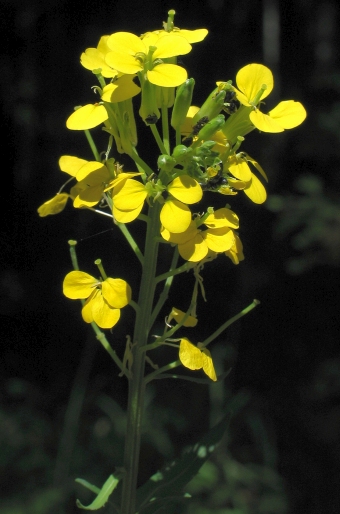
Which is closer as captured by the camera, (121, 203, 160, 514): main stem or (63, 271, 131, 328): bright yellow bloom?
(63, 271, 131, 328): bright yellow bloom

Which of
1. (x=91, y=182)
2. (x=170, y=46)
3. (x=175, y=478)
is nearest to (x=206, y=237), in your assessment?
(x=91, y=182)

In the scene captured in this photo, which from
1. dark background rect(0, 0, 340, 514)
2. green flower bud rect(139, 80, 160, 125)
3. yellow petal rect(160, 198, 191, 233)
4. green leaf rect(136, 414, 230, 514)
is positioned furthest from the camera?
dark background rect(0, 0, 340, 514)

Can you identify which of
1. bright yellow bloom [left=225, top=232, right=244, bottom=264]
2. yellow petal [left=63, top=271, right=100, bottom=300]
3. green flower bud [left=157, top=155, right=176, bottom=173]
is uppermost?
green flower bud [left=157, top=155, right=176, bottom=173]

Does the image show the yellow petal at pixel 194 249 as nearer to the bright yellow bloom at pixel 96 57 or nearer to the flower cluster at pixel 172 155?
the flower cluster at pixel 172 155

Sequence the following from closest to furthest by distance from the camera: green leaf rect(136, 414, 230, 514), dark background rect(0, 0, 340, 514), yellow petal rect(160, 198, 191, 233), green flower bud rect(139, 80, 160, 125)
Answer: yellow petal rect(160, 198, 191, 233)
green flower bud rect(139, 80, 160, 125)
green leaf rect(136, 414, 230, 514)
dark background rect(0, 0, 340, 514)

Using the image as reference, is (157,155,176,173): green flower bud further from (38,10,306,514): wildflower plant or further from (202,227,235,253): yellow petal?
(202,227,235,253): yellow petal

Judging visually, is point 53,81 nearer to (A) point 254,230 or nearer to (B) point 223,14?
(B) point 223,14

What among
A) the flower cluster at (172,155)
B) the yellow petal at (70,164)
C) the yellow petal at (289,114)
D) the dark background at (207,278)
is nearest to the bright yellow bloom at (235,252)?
the flower cluster at (172,155)

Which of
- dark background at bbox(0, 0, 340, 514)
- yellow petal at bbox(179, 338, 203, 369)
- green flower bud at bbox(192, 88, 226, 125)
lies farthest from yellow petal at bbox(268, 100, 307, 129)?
dark background at bbox(0, 0, 340, 514)

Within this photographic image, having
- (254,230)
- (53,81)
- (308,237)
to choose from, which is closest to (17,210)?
(53,81)
